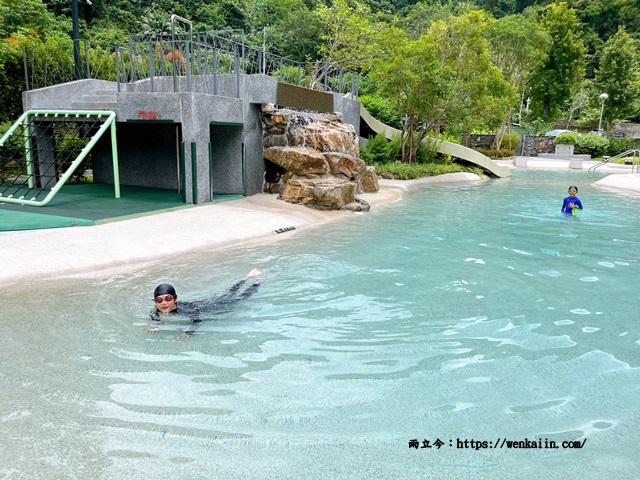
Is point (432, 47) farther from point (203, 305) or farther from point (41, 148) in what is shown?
point (203, 305)

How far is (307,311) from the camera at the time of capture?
647 cm

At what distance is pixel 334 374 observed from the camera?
4.84 m

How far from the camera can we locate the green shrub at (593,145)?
43.9 metres

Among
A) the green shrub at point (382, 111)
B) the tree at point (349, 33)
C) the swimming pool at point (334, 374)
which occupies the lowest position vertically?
the swimming pool at point (334, 374)

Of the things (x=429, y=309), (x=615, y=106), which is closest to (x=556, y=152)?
(x=615, y=106)

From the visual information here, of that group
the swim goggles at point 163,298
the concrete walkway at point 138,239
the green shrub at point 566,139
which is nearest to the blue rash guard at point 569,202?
the concrete walkway at point 138,239

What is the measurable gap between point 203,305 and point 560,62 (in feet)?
169

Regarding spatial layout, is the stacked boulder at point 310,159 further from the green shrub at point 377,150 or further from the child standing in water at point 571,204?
the green shrub at point 377,150

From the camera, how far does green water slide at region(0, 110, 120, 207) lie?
13.1 meters

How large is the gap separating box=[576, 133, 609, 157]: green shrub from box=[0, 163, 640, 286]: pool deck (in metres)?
38.1

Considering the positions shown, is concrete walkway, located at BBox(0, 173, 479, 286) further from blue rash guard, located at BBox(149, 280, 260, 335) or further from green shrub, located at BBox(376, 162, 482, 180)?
green shrub, located at BBox(376, 162, 482, 180)

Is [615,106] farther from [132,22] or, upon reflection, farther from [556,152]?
[132,22]

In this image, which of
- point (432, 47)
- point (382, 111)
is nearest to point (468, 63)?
point (432, 47)

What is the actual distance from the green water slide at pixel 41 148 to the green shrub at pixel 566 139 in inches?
1617
